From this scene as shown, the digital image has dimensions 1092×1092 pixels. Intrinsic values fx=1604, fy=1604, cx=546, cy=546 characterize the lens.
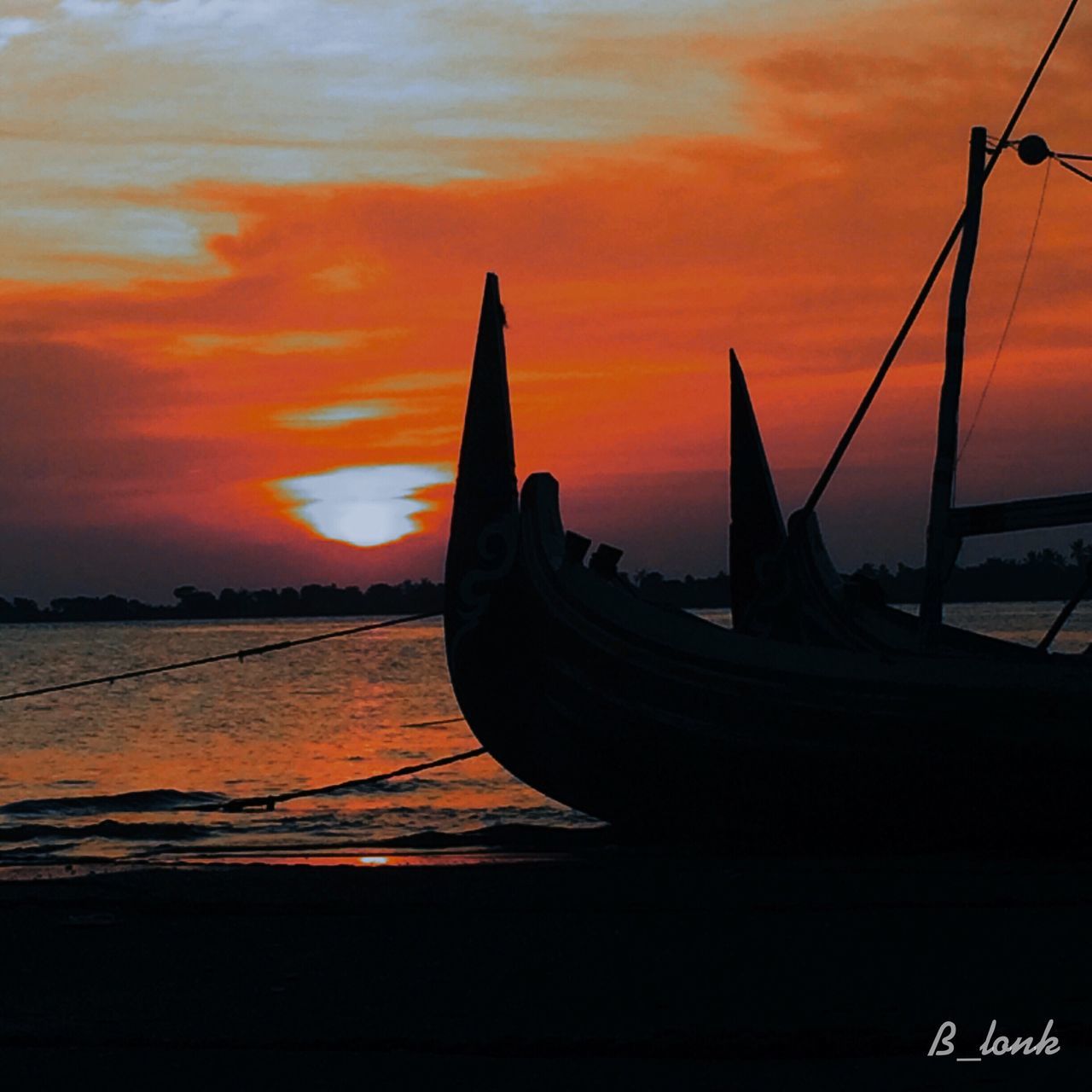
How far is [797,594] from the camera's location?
19484 mm

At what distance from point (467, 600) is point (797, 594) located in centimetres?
470

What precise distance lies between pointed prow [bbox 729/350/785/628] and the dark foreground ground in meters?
13.6

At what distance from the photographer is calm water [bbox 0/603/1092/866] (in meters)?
22.2

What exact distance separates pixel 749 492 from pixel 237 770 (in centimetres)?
2234

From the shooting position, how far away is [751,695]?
1472 cm

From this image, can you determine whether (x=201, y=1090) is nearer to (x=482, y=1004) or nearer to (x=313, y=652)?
(x=482, y=1004)

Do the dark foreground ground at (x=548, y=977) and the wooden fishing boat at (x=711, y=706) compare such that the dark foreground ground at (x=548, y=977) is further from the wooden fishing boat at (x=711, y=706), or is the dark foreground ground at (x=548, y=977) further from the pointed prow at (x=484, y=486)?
the pointed prow at (x=484, y=486)

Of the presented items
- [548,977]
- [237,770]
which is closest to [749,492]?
[548,977]

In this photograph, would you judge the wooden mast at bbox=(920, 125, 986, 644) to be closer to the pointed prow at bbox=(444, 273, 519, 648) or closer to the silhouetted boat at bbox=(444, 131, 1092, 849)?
the silhouetted boat at bbox=(444, 131, 1092, 849)

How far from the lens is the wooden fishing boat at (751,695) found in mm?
13852

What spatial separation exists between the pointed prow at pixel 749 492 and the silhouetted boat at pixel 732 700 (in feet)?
17.0
